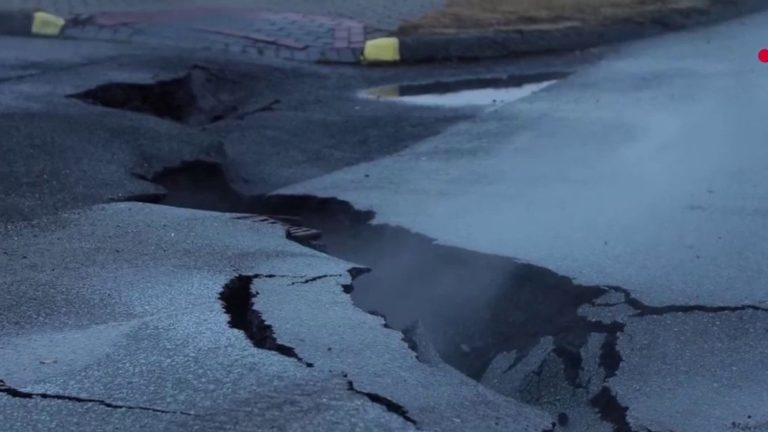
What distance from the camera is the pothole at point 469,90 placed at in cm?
978

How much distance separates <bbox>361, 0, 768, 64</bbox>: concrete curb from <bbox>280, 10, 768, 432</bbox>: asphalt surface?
43.8 inches

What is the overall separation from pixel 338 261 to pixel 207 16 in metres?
7.06

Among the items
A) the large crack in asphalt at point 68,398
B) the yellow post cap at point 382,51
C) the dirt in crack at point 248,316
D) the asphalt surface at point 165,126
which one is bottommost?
the large crack in asphalt at point 68,398

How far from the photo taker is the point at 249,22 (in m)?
A: 12.0

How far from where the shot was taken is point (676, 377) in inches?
181

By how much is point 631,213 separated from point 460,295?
121 cm

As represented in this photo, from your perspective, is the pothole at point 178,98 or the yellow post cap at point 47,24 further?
→ the yellow post cap at point 47,24

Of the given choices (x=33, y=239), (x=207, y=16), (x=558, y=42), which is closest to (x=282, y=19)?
(x=207, y=16)

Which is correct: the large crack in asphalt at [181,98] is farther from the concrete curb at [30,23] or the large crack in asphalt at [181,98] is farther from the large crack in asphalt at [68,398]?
the large crack in asphalt at [68,398]

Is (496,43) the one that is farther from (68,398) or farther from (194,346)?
(68,398)

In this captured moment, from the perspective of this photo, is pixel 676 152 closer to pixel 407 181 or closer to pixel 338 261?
pixel 407 181

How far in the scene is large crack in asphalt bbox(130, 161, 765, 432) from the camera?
495 cm

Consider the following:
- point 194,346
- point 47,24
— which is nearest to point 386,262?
point 194,346

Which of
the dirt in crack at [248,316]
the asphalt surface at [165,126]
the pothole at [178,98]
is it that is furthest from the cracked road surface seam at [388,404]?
the pothole at [178,98]
